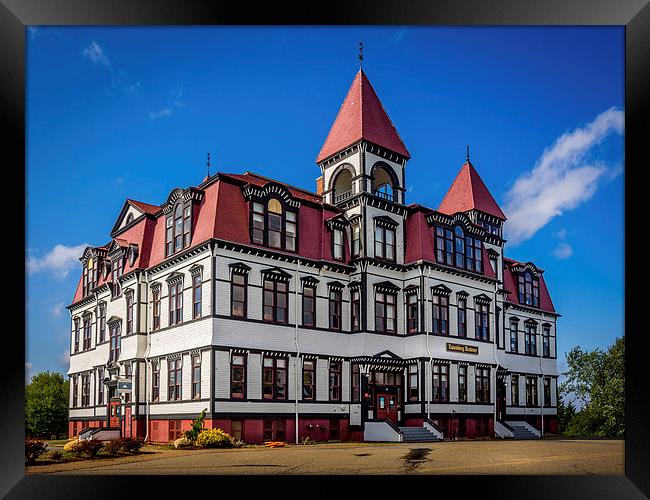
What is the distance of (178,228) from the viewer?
21.3 meters

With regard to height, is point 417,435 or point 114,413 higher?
point 114,413

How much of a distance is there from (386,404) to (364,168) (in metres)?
8.05

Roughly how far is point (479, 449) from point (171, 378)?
9098 millimetres

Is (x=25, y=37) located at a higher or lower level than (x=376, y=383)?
higher

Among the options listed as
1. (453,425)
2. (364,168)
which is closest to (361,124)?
(364,168)

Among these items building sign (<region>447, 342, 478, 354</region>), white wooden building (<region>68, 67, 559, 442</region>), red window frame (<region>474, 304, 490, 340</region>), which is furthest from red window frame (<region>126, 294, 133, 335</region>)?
red window frame (<region>474, 304, 490, 340</region>)

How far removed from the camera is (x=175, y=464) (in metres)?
15.5

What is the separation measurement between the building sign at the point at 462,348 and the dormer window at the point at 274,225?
23.1 feet

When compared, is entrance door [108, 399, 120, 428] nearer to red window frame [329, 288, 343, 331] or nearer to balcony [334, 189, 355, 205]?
red window frame [329, 288, 343, 331]

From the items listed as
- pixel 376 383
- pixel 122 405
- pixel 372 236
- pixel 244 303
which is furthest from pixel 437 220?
pixel 122 405

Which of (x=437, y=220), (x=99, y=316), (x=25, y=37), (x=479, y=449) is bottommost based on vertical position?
(x=479, y=449)

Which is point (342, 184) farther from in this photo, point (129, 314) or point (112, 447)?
point (112, 447)
